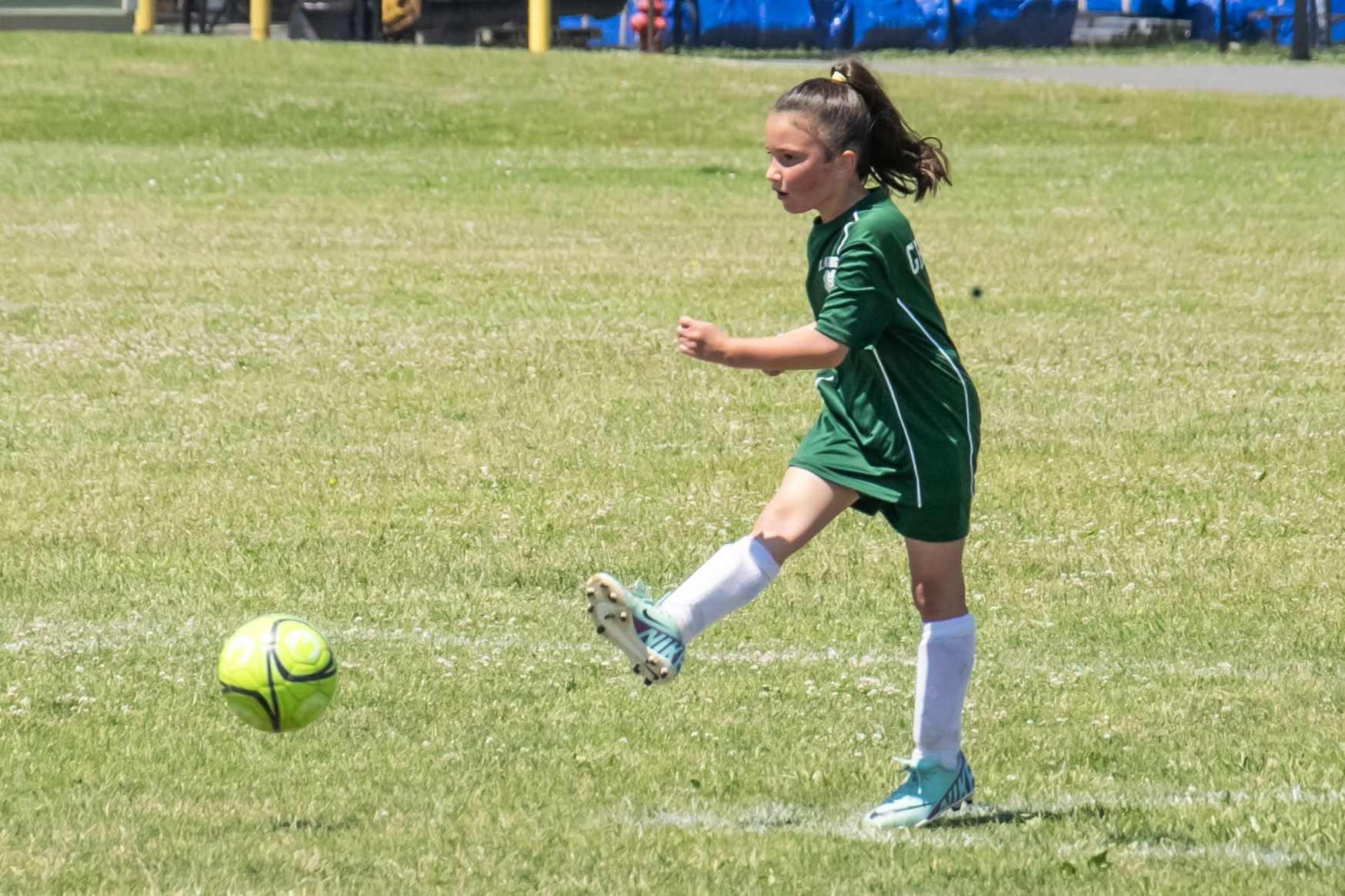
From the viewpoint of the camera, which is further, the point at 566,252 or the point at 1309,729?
the point at 566,252

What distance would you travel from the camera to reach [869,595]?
733 cm

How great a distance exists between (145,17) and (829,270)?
37.6m

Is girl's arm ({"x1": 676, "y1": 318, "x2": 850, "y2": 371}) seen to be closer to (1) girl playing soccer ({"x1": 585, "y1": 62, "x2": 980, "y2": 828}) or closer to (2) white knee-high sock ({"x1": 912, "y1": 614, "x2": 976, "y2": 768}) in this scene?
(1) girl playing soccer ({"x1": 585, "y1": 62, "x2": 980, "y2": 828})

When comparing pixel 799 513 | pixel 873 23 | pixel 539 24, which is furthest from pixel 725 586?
pixel 873 23

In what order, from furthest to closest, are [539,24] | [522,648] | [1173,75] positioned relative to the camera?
[539,24] < [1173,75] < [522,648]

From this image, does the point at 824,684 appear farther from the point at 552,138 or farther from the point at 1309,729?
the point at 552,138

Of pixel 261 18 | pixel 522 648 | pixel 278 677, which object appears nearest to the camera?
pixel 278 677

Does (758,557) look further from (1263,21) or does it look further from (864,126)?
(1263,21)

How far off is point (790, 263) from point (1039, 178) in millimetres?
7311

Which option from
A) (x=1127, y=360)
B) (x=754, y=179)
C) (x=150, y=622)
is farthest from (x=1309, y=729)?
(x=754, y=179)

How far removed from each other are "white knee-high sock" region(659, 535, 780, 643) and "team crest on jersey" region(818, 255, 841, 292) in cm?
73

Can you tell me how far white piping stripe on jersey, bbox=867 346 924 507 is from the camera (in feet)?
16.0

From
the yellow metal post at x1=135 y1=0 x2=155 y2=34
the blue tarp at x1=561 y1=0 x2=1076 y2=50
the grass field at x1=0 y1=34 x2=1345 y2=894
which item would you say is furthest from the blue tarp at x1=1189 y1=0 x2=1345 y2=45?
the grass field at x1=0 y1=34 x2=1345 y2=894

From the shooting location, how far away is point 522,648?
6.66 m
